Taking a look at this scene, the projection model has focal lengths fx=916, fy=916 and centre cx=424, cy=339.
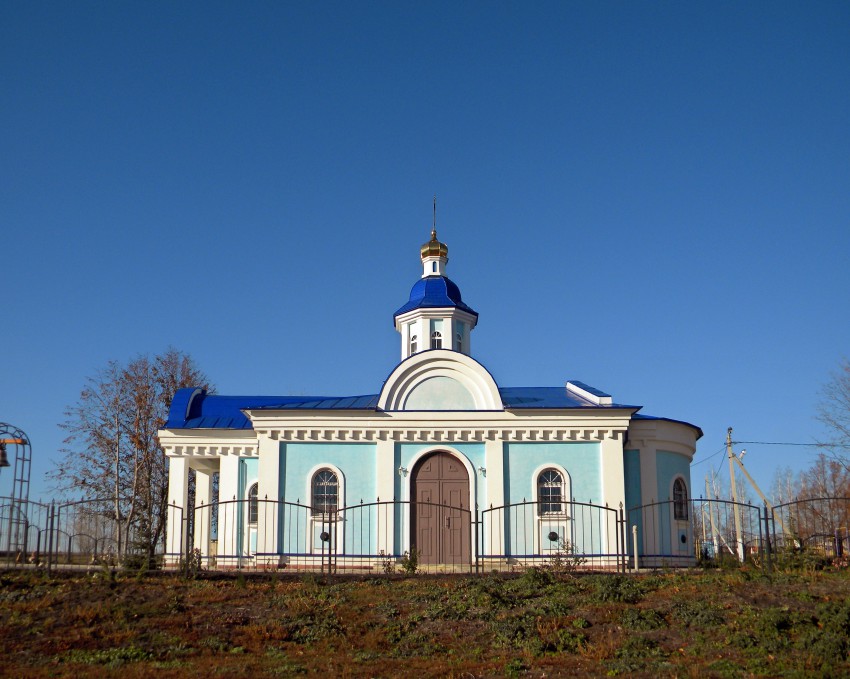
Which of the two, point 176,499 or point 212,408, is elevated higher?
point 212,408

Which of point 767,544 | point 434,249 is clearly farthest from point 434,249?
point 767,544

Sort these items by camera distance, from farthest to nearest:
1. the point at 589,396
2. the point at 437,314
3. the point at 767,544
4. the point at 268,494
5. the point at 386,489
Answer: the point at 437,314 → the point at 589,396 → the point at 268,494 → the point at 386,489 → the point at 767,544

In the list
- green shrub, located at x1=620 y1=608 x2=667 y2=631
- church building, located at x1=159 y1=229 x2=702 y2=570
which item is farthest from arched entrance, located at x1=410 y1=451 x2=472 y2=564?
green shrub, located at x1=620 y1=608 x2=667 y2=631

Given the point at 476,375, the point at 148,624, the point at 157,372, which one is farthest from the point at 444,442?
the point at 157,372

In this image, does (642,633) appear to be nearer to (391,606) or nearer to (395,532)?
(391,606)

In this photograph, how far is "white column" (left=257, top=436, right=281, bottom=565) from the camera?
21562mm

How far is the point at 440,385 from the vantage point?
22781mm

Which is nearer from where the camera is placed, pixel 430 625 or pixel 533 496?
pixel 430 625

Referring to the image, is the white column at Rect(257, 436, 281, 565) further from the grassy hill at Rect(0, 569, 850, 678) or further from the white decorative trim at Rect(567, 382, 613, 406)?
the white decorative trim at Rect(567, 382, 613, 406)

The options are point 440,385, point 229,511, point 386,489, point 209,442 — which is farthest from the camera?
point 209,442

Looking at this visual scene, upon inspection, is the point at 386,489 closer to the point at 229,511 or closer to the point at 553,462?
the point at 553,462

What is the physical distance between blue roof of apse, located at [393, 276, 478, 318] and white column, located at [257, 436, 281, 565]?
20.3ft

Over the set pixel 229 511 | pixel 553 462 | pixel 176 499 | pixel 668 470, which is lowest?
pixel 229 511

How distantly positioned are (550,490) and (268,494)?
22.3 ft
